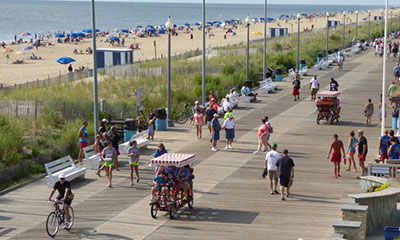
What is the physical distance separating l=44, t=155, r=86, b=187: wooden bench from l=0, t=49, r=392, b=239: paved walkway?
0.31m

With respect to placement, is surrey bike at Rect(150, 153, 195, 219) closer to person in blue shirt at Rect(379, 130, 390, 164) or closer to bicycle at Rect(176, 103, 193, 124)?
person in blue shirt at Rect(379, 130, 390, 164)

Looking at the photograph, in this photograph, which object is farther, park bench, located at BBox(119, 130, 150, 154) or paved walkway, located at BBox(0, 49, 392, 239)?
park bench, located at BBox(119, 130, 150, 154)

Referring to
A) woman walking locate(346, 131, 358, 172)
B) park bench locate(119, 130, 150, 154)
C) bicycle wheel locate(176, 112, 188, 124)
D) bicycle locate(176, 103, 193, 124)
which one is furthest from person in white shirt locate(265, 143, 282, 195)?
bicycle locate(176, 103, 193, 124)

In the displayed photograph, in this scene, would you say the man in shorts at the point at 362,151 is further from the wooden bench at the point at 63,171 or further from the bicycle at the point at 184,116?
the bicycle at the point at 184,116

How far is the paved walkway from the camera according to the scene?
16.0m

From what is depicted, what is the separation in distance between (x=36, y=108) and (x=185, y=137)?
6.78 m

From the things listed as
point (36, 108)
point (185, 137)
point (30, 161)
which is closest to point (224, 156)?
point (185, 137)

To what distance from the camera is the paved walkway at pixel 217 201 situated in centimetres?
1598

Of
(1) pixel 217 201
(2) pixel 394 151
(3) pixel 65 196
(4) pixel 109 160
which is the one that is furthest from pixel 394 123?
(3) pixel 65 196

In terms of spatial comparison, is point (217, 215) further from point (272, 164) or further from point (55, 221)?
point (55, 221)

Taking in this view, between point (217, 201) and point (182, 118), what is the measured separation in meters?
13.1

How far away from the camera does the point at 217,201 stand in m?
18.4

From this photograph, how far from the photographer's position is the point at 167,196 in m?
16.8

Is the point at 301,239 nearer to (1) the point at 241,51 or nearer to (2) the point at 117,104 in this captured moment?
(2) the point at 117,104
